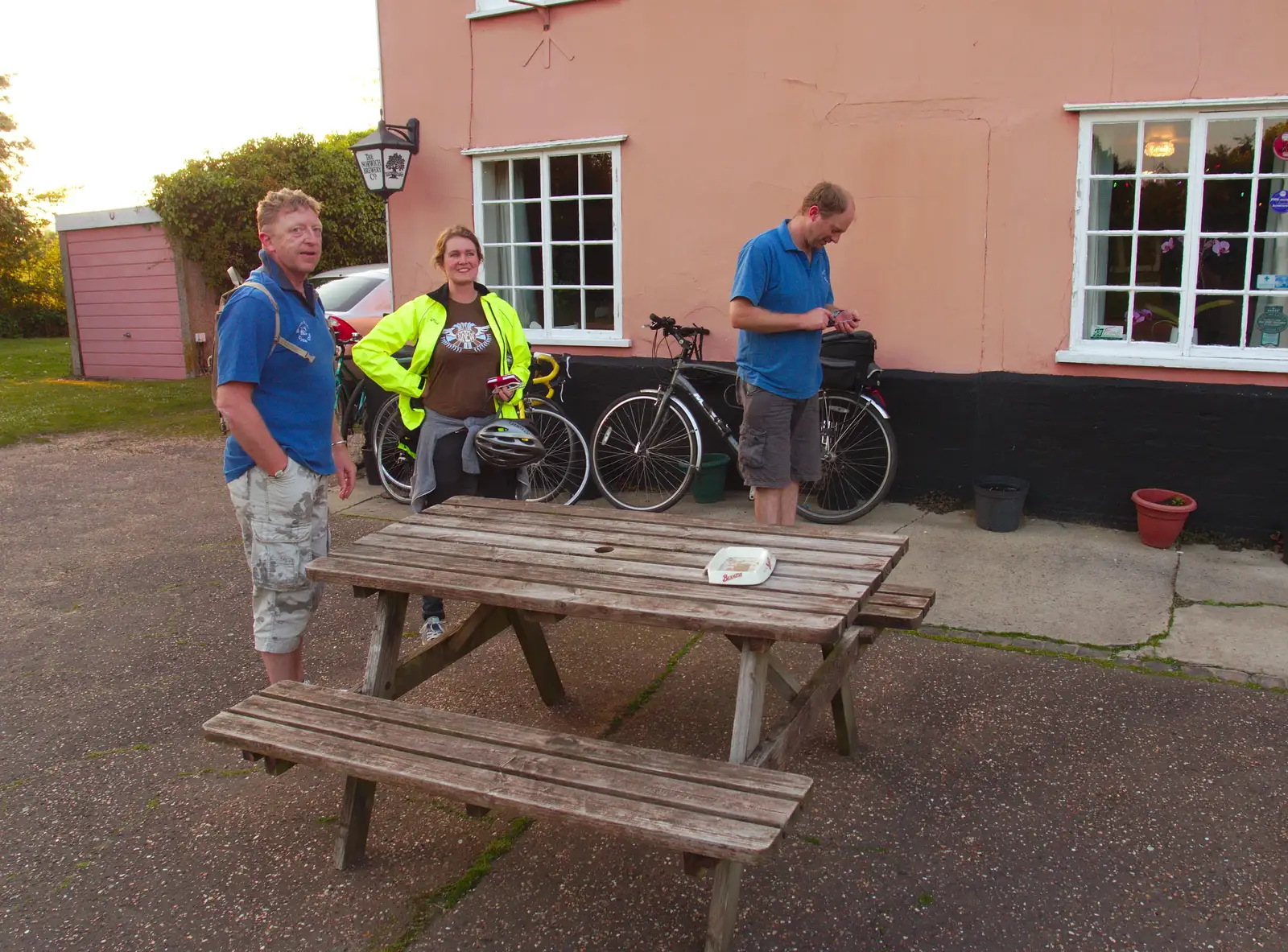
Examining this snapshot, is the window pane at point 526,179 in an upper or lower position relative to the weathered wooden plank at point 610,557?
upper

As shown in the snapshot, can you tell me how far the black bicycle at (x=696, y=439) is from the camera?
6.39 meters

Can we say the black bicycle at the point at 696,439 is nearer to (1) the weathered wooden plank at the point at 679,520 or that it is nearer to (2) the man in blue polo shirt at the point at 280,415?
(1) the weathered wooden plank at the point at 679,520

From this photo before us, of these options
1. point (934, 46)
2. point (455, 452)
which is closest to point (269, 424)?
point (455, 452)

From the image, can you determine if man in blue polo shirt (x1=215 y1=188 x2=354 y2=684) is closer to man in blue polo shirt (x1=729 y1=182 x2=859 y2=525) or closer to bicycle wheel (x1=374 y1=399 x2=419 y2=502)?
man in blue polo shirt (x1=729 y1=182 x2=859 y2=525)

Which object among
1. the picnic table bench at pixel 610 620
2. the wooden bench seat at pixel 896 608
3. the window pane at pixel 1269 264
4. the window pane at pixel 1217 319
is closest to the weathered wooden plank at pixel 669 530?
the picnic table bench at pixel 610 620

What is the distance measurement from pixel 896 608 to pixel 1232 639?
2049mm

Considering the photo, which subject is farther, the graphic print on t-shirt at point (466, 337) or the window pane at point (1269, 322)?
the window pane at point (1269, 322)

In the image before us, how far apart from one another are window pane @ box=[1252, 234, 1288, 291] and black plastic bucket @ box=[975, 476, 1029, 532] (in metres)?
1.70

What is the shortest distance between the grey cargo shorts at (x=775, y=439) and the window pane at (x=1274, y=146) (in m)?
3.10

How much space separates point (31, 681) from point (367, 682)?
6.97 ft

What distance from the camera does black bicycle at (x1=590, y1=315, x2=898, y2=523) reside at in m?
6.39

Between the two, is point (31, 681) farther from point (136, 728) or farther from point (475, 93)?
point (475, 93)

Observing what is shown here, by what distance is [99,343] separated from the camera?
16234 mm

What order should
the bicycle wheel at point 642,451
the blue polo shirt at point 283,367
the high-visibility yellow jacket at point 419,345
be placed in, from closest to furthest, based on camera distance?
the blue polo shirt at point 283,367 → the high-visibility yellow jacket at point 419,345 → the bicycle wheel at point 642,451
